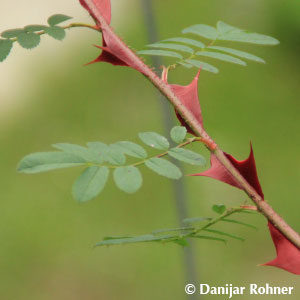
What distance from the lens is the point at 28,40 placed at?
1.20 ft

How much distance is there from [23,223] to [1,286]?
0.14m

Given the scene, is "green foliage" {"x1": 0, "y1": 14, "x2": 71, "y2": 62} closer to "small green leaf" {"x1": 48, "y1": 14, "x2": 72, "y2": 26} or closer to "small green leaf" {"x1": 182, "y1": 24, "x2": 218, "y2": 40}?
"small green leaf" {"x1": 48, "y1": 14, "x2": 72, "y2": 26}

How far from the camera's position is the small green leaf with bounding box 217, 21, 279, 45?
1.37 feet

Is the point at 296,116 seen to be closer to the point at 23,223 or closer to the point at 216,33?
the point at 23,223

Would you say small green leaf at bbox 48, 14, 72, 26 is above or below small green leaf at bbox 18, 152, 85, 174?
above

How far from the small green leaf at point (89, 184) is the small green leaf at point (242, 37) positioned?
0.17m

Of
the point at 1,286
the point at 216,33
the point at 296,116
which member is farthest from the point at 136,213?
the point at 216,33

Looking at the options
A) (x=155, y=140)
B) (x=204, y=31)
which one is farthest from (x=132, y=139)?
(x=155, y=140)

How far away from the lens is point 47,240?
1217mm

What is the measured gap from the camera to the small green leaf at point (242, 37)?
0.42m

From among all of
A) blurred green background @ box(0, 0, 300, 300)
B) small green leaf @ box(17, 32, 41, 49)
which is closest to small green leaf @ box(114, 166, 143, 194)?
small green leaf @ box(17, 32, 41, 49)

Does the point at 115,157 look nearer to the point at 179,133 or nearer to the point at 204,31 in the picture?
the point at 179,133

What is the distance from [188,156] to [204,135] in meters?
0.02

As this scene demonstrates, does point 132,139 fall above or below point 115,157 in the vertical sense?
above
